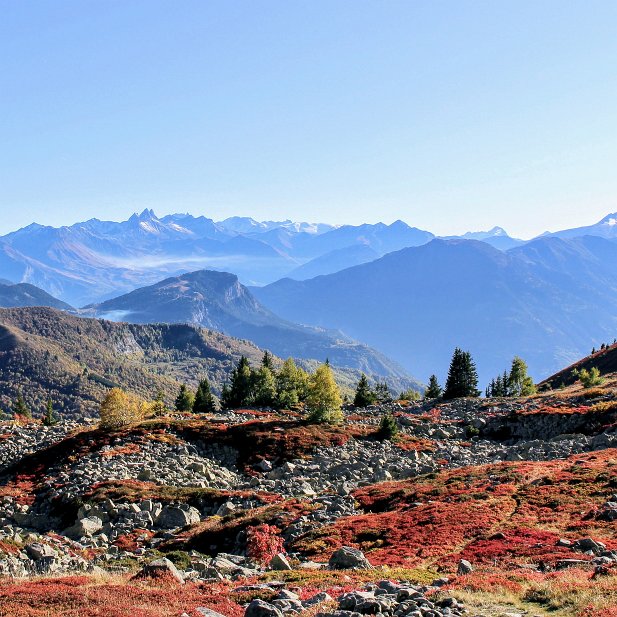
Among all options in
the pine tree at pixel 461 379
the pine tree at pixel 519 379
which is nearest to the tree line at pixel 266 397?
the pine tree at pixel 461 379

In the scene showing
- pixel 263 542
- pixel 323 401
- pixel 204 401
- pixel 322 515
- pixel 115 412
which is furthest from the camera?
pixel 204 401

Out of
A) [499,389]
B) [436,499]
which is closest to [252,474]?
[436,499]

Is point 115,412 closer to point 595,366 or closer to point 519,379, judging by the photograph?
point 519,379

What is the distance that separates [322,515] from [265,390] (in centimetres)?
6616

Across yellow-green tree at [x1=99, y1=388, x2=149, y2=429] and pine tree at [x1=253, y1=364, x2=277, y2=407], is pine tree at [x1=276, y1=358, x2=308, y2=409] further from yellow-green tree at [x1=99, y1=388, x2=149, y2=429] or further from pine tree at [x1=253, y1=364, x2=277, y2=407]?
yellow-green tree at [x1=99, y1=388, x2=149, y2=429]

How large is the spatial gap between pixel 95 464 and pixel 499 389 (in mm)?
105731

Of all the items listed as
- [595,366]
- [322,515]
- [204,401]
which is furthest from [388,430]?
[595,366]

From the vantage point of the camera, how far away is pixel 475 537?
3095 centimetres

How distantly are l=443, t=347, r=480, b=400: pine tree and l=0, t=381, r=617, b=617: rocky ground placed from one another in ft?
129

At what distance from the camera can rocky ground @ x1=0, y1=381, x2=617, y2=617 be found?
1972 cm

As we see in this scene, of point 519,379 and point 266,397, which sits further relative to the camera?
point 519,379

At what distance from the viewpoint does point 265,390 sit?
341 ft

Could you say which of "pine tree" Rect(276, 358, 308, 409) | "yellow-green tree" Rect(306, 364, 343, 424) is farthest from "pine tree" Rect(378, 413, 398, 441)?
"pine tree" Rect(276, 358, 308, 409)

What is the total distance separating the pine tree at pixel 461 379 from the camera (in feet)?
384
